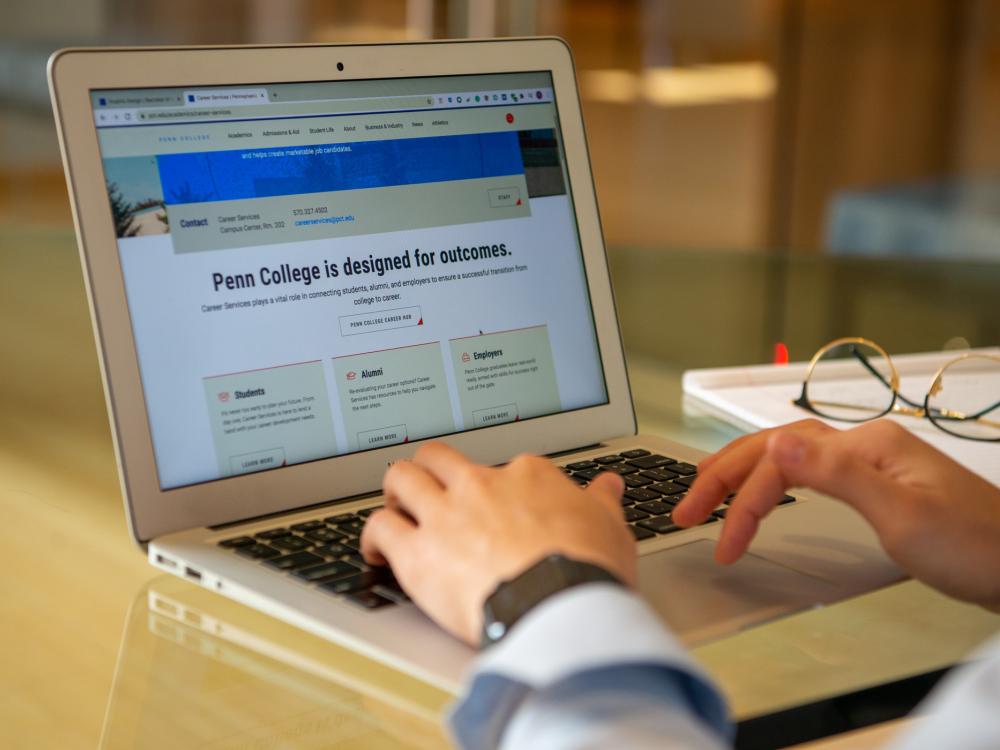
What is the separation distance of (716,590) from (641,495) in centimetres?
17

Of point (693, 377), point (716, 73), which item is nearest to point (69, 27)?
point (716, 73)

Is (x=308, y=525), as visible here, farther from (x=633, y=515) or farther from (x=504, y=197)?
(x=504, y=197)

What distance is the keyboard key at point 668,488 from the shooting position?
91 cm

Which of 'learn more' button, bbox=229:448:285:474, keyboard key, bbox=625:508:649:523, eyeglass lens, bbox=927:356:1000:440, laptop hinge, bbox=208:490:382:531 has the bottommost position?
eyeglass lens, bbox=927:356:1000:440

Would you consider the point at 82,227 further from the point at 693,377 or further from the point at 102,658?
the point at 693,377

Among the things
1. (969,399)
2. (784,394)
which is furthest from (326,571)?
(969,399)

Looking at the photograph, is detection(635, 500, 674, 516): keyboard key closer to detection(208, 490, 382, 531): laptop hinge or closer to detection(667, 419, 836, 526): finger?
detection(667, 419, 836, 526): finger

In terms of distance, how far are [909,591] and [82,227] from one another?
63cm

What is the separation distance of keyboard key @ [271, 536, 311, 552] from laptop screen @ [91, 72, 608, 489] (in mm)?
78

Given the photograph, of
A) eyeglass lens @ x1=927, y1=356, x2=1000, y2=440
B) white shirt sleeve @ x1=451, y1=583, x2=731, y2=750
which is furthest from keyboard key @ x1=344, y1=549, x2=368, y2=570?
eyeglass lens @ x1=927, y1=356, x2=1000, y2=440

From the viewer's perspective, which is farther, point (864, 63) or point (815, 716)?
point (864, 63)

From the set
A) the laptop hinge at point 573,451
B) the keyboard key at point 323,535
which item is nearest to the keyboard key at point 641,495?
the laptop hinge at point 573,451

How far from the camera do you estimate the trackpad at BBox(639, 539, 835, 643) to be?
27.4 inches

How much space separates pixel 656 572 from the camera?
759 millimetres
